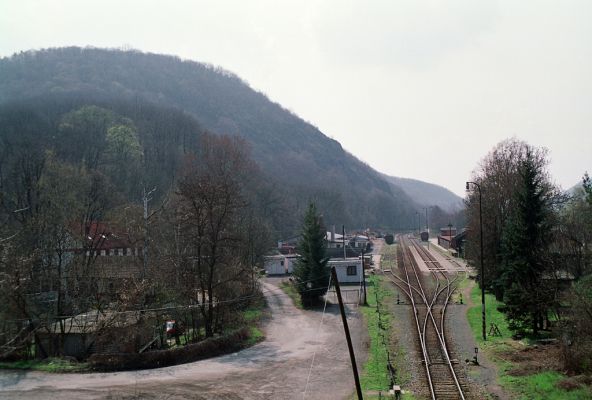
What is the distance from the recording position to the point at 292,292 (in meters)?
42.7

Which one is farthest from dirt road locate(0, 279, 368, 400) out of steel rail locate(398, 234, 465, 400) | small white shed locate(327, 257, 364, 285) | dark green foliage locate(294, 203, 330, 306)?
small white shed locate(327, 257, 364, 285)

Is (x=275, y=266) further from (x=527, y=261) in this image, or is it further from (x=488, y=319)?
(x=527, y=261)

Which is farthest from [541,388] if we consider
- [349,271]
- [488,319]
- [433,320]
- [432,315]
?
[349,271]

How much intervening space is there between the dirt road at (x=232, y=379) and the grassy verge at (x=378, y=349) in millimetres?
631

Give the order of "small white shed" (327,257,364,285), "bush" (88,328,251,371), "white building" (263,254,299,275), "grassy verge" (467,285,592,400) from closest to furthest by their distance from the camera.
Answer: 1. "grassy verge" (467,285,592,400)
2. "bush" (88,328,251,371)
3. "small white shed" (327,257,364,285)
4. "white building" (263,254,299,275)

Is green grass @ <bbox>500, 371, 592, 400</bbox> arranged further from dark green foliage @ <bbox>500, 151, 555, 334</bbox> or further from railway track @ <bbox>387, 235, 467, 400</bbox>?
dark green foliage @ <bbox>500, 151, 555, 334</bbox>

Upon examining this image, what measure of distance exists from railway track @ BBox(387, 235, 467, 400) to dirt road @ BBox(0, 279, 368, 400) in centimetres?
326

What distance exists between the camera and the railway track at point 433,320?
727 inches

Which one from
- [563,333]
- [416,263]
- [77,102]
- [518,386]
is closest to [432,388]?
[518,386]

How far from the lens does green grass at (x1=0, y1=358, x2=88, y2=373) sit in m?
22.5

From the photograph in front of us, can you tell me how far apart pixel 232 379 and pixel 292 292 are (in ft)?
71.8

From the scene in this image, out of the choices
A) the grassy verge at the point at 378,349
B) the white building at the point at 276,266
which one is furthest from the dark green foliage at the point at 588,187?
the white building at the point at 276,266

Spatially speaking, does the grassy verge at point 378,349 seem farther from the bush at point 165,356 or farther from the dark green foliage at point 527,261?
the bush at point 165,356

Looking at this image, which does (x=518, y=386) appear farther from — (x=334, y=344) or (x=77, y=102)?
(x=77, y=102)
